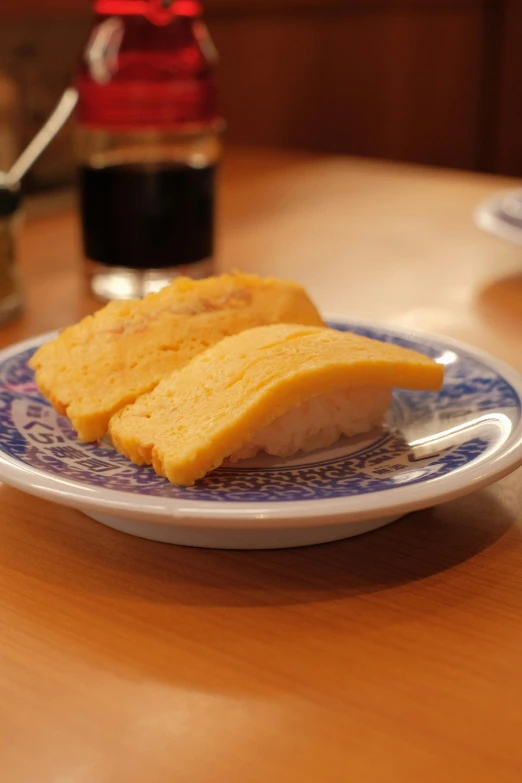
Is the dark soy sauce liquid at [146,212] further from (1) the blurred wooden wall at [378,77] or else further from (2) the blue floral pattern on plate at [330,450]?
(1) the blurred wooden wall at [378,77]

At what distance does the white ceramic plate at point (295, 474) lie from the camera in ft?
1.77

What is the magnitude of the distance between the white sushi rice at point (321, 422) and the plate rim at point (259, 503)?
0.10 meters

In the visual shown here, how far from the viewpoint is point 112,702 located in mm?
478

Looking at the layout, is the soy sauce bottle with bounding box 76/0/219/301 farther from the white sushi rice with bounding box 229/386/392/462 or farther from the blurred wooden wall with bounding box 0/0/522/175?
the blurred wooden wall with bounding box 0/0/522/175

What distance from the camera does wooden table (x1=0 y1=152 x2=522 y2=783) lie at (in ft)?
1.45

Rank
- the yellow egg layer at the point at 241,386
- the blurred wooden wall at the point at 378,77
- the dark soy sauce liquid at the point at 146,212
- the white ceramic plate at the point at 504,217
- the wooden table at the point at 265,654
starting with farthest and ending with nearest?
the blurred wooden wall at the point at 378,77 < the white ceramic plate at the point at 504,217 < the dark soy sauce liquid at the point at 146,212 < the yellow egg layer at the point at 241,386 < the wooden table at the point at 265,654

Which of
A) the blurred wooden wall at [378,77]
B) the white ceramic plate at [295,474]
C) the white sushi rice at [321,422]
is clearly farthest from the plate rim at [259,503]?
the blurred wooden wall at [378,77]

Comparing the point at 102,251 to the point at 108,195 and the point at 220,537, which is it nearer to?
the point at 108,195

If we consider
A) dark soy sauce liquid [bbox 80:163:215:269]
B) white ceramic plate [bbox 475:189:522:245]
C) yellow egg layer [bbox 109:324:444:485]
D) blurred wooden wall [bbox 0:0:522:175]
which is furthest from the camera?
blurred wooden wall [bbox 0:0:522:175]

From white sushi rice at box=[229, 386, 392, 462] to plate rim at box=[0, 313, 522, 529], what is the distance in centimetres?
10

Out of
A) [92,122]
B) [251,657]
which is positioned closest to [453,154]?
[92,122]

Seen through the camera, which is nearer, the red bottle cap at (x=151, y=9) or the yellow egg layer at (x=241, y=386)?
the yellow egg layer at (x=241, y=386)

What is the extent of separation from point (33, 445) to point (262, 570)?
183mm

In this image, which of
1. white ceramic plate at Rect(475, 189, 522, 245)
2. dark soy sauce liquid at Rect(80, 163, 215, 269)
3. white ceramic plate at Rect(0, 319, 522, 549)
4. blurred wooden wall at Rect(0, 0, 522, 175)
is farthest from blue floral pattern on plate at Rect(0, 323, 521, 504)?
blurred wooden wall at Rect(0, 0, 522, 175)
